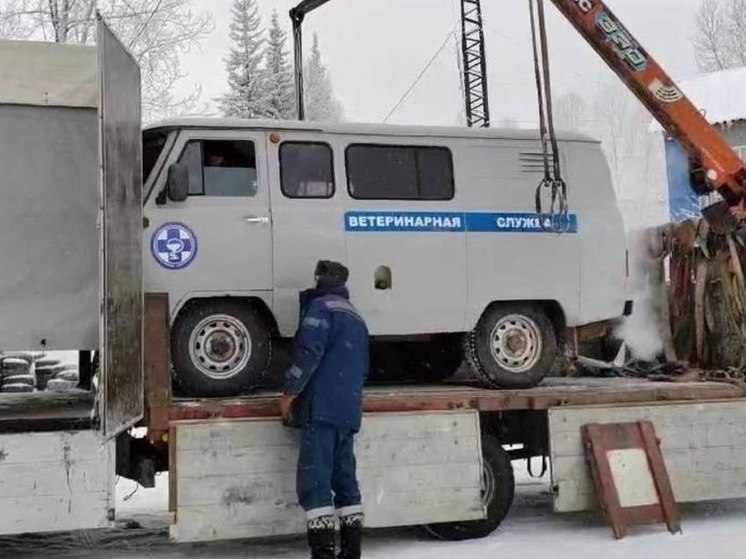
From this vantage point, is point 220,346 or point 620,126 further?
point 620,126

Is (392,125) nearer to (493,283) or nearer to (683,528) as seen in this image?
(493,283)

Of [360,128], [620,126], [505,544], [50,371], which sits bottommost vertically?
[505,544]

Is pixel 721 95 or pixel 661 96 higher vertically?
pixel 721 95

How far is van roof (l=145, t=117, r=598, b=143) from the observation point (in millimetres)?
7598

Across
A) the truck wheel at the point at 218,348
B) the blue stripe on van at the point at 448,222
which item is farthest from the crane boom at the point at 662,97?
the truck wheel at the point at 218,348

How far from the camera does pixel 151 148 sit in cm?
766

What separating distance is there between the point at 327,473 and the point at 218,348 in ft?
4.60

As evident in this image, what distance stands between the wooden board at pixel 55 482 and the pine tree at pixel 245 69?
40894mm

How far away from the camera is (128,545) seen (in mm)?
7621

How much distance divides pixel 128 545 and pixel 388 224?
3.15m

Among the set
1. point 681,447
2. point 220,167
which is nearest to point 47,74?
point 220,167

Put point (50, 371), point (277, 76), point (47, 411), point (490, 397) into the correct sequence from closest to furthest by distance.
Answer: point (47, 411) → point (490, 397) → point (50, 371) → point (277, 76)

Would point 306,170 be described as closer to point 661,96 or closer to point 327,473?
point 327,473

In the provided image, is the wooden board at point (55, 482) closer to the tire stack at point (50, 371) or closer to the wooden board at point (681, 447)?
the wooden board at point (681, 447)
